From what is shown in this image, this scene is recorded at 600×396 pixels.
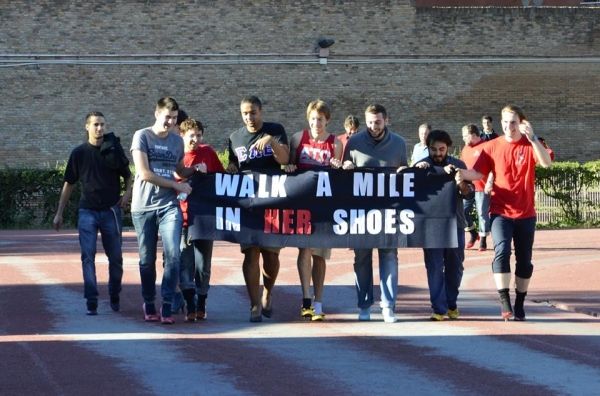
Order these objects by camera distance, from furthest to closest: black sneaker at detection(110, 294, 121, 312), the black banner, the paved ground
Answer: black sneaker at detection(110, 294, 121, 312) < the black banner < the paved ground

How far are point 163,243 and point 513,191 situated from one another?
315cm

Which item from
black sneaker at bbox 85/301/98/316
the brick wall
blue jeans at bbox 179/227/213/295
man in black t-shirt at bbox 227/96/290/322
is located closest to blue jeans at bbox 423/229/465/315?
man in black t-shirt at bbox 227/96/290/322

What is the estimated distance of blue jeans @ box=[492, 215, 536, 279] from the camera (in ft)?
39.6

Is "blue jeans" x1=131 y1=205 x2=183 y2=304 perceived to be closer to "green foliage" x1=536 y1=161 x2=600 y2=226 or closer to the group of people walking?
the group of people walking

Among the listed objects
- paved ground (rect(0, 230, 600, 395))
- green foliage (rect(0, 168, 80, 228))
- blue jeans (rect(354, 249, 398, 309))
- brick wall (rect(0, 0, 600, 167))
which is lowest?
paved ground (rect(0, 230, 600, 395))

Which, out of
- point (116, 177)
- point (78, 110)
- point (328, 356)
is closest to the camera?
point (328, 356)

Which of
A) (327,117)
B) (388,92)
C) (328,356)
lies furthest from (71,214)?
(328,356)

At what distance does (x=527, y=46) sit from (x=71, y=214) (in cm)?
1842

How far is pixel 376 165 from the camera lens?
1243 cm

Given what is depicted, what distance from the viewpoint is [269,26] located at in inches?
1649

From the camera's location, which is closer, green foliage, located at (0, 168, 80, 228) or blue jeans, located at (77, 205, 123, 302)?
blue jeans, located at (77, 205, 123, 302)

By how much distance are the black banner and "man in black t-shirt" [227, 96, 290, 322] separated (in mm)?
123

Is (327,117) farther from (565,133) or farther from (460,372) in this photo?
(565,133)

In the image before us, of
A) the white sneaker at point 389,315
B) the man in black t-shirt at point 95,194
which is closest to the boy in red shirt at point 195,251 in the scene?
the man in black t-shirt at point 95,194
